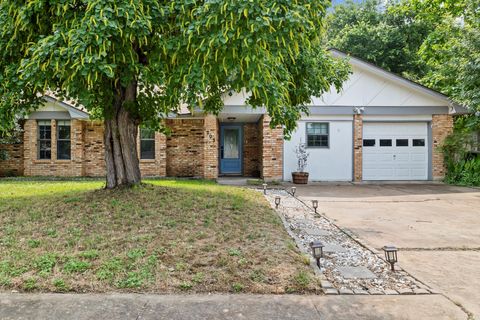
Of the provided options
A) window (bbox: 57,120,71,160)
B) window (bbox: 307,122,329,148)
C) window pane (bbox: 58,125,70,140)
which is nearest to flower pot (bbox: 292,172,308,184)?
window (bbox: 307,122,329,148)

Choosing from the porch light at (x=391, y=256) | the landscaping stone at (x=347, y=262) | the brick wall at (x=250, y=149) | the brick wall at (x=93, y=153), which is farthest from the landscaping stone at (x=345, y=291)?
the brick wall at (x=93, y=153)

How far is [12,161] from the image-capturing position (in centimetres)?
1501

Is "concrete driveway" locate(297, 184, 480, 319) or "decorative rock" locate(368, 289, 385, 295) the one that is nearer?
"decorative rock" locate(368, 289, 385, 295)

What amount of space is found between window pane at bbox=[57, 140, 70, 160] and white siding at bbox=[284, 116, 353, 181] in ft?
30.6

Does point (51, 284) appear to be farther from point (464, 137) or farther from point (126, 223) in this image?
point (464, 137)

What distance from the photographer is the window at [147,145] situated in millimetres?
14977

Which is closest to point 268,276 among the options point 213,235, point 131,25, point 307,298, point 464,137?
point 307,298

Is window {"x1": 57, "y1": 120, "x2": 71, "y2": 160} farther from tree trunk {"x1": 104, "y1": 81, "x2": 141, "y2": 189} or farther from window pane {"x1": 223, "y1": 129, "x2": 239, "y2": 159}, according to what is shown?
tree trunk {"x1": 104, "y1": 81, "x2": 141, "y2": 189}

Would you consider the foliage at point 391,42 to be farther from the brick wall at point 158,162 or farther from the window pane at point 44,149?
the window pane at point 44,149

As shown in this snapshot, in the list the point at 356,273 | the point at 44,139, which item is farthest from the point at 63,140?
the point at 356,273

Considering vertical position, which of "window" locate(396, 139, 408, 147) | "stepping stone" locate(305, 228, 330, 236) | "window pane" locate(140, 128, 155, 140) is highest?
"window pane" locate(140, 128, 155, 140)

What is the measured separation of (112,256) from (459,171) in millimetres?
14302

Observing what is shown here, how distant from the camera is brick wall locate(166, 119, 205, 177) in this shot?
1507cm

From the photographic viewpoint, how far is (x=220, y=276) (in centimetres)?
373
